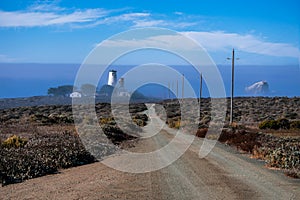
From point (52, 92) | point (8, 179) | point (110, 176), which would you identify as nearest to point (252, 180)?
point (110, 176)

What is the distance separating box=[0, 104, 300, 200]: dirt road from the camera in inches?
427

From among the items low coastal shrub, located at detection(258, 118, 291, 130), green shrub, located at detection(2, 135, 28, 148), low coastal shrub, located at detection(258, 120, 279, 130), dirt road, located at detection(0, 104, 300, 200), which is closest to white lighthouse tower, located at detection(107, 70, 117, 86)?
low coastal shrub, located at detection(258, 118, 291, 130)

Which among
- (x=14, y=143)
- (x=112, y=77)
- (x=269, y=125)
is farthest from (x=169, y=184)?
(x=112, y=77)

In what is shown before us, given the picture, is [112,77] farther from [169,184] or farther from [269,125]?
[169,184]

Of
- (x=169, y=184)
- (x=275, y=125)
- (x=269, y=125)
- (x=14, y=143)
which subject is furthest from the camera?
(x=275, y=125)

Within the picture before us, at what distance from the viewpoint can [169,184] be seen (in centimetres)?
1222

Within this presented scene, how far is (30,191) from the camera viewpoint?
38.3 ft

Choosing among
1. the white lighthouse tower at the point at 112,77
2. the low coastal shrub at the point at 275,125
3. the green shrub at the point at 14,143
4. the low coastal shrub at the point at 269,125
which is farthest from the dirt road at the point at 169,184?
the white lighthouse tower at the point at 112,77

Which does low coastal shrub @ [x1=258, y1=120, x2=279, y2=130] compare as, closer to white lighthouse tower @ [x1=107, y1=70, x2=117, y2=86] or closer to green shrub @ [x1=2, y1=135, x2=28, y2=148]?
green shrub @ [x1=2, y1=135, x2=28, y2=148]

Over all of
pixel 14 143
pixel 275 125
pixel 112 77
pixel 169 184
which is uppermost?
pixel 112 77

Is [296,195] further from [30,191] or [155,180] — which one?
[30,191]

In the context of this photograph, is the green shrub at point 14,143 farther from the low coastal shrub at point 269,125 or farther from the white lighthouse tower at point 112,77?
the white lighthouse tower at point 112,77

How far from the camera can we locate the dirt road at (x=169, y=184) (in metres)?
10.9

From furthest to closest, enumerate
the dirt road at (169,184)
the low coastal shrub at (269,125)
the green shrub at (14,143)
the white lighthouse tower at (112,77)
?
the white lighthouse tower at (112,77) < the low coastal shrub at (269,125) < the green shrub at (14,143) < the dirt road at (169,184)
